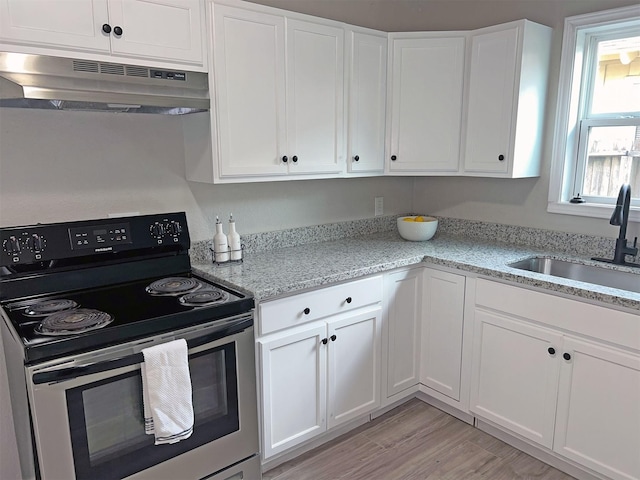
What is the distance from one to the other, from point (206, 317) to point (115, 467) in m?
0.57

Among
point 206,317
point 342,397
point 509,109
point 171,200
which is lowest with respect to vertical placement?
point 342,397

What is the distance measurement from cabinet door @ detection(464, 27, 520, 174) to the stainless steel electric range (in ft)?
5.16

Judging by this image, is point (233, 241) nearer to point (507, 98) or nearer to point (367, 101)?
point (367, 101)

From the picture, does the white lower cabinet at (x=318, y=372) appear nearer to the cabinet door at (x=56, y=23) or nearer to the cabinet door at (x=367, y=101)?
the cabinet door at (x=367, y=101)

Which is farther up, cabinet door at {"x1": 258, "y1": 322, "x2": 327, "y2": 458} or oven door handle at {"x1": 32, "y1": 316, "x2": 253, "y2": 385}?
oven door handle at {"x1": 32, "y1": 316, "x2": 253, "y2": 385}

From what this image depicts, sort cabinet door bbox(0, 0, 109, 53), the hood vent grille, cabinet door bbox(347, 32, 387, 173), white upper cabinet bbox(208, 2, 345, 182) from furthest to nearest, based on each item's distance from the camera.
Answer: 1. cabinet door bbox(347, 32, 387, 173)
2. white upper cabinet bbox(208, 2, 345, 182)
3. the hood vent grille
4. cabinet door bbox(0, 0, 109, 53)

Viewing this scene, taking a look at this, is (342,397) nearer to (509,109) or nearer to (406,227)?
(406,227)

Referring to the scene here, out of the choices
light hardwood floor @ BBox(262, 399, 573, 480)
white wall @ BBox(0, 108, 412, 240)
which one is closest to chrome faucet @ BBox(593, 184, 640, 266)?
light hardwood floor @ BBox(262, 399, 573, 480)

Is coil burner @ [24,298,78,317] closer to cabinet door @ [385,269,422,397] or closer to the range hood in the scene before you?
the range hood

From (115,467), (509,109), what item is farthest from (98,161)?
(509,109)

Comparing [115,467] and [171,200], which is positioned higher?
[171,200]

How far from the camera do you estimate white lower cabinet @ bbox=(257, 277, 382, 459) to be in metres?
2.04

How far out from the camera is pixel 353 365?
2334mm

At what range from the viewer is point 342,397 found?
2320 mm
